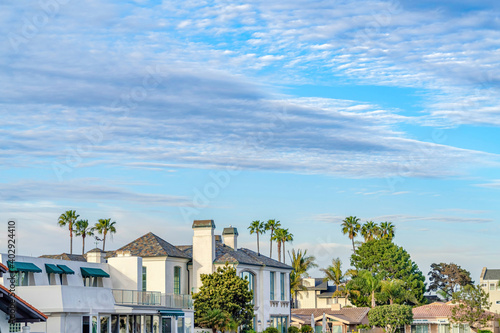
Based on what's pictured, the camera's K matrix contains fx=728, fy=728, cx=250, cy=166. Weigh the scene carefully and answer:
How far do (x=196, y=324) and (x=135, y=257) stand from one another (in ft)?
22.1

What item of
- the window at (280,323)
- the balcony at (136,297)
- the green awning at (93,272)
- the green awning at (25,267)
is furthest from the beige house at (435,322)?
the green awning at (25,267)

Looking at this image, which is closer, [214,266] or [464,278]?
[214,266]

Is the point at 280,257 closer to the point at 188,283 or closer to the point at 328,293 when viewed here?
the point at 328,293

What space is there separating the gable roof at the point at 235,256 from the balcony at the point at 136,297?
1006cm

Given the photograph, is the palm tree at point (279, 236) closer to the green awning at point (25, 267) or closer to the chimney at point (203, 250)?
the chimney at point (203, 250)

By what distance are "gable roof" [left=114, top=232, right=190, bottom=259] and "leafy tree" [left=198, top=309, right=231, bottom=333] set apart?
19.0 ft

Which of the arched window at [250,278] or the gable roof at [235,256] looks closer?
the gable roof at [235,256]

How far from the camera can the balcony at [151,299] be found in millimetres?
42625

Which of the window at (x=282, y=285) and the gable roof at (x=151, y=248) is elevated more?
the gable roof at (x=151, y=248)

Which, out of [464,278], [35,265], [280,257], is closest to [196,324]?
[35,265]

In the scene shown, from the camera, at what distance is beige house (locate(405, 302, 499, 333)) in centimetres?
8388

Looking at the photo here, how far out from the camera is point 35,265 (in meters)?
43.0

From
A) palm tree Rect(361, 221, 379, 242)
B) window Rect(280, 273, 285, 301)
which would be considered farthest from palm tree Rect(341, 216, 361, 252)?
window Rect(280, 273, 285, 301)

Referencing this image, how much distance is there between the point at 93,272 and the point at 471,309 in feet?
158
